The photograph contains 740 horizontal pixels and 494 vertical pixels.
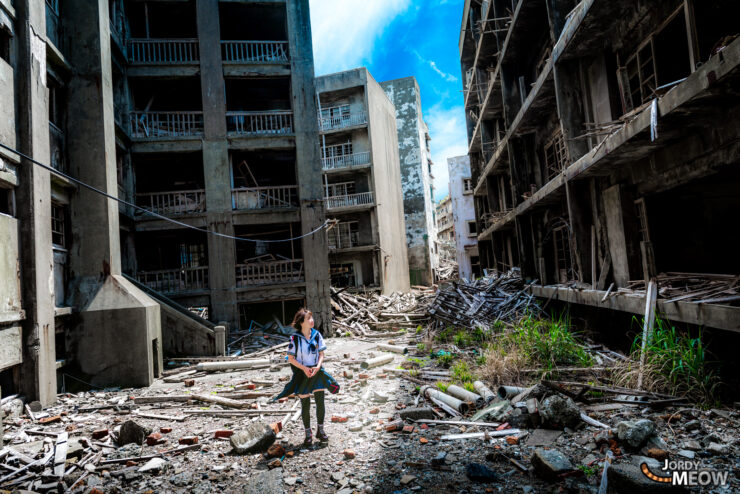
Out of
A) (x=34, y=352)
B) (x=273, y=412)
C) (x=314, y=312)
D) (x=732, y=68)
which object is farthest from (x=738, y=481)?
(x=314, y=312)

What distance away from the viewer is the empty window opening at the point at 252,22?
17766 mm

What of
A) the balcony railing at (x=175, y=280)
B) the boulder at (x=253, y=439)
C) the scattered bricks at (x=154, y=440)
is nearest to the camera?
the boulder at (x=253, y=439)

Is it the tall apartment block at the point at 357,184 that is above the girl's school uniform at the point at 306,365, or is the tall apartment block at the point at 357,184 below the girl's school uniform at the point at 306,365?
above

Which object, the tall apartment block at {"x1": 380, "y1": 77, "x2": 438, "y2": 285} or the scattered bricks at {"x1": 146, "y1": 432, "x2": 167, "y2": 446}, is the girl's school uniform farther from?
the tall apartment block at {"x1": 380, "y1": 77, "x2": 438, "y2": 285}

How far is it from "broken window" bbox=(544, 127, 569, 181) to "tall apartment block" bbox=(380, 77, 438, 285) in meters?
22.9

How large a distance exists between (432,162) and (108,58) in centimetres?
3813

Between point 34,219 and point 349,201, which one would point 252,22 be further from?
point 34,219

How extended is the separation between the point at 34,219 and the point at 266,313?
1140cm

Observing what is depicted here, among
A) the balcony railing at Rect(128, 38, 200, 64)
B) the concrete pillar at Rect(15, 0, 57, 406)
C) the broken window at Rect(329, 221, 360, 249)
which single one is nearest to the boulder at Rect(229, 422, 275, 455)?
the concrete pillar at Rect(15, 0, 57, 406)

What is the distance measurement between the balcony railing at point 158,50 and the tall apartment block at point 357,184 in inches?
494

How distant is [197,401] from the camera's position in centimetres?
808

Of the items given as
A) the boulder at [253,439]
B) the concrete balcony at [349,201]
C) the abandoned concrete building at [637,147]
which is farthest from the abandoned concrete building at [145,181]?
the abandoned concrete building at [637,147]

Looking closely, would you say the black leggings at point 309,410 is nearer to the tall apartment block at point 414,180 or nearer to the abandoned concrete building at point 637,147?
the abandoned concrete building at point 637,147

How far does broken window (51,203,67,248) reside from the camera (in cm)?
978
